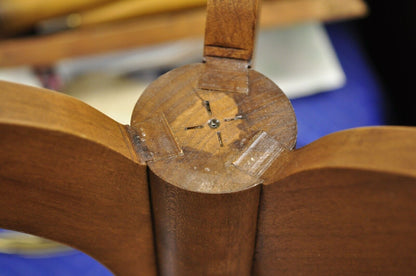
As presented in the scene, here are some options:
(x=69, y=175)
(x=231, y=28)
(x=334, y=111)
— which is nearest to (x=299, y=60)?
(x=334, y=111)

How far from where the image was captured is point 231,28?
395mm

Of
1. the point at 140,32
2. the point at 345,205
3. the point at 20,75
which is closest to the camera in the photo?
the point at 345,205

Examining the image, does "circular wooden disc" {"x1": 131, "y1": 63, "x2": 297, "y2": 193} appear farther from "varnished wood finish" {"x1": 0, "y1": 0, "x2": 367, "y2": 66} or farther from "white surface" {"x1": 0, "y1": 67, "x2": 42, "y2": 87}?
"white surface" {"x1": 0, "y1": 67, "x2": 42, "y2": 87}

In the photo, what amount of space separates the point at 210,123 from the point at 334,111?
63 cm

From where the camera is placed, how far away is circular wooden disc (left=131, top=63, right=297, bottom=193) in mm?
344

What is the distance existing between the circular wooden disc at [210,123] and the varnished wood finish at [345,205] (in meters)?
0.03

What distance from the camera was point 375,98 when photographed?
1.03 metres

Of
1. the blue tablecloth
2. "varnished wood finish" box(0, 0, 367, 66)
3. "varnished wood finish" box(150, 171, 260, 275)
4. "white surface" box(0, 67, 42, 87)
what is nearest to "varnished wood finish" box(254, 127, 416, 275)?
"varnished wood finish" box(150, 171, 260, 275)

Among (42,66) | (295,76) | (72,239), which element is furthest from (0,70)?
(72,239)

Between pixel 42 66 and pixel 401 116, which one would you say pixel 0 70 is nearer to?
pixel 42 66

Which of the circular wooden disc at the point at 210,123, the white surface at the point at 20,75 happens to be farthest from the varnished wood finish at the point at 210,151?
the white surface at the point at 20,75

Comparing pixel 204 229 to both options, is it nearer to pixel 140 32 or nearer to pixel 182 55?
pixel 140 32

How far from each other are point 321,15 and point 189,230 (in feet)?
2.25

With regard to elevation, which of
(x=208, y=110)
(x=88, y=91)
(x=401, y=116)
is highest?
(x=88, y=91)
